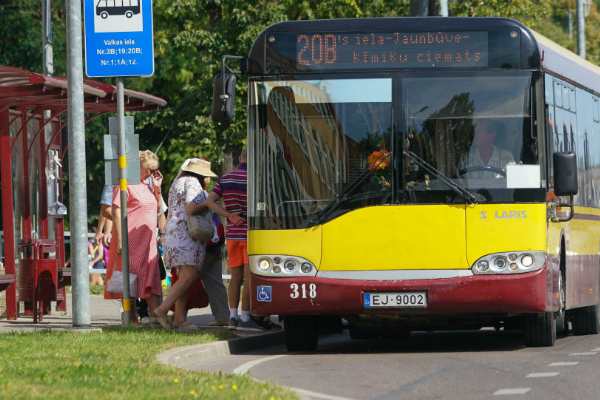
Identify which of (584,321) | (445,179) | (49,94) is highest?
(49,94)

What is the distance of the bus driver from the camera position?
14.7 metres

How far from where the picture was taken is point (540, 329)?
15.6 meters

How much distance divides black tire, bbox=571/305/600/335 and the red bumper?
11.9 feet

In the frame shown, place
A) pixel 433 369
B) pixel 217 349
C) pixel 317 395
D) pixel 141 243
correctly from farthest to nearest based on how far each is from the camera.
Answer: pixel 141 243 < pixel 217 349 < pixel 433 369 < pixel 317 395

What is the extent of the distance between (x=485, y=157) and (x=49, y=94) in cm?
527

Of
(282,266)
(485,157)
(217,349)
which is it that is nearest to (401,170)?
(485,157)

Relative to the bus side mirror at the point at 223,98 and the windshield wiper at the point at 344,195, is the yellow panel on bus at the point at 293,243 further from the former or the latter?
the bus side mirror at the point at 223,98

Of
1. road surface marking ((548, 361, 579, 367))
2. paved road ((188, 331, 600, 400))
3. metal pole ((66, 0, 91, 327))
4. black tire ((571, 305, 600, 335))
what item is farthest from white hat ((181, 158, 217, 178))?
road surface marking ((548, 361, 579, 367))

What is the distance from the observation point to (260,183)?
15.0 metres

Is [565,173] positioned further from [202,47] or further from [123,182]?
[202,47]

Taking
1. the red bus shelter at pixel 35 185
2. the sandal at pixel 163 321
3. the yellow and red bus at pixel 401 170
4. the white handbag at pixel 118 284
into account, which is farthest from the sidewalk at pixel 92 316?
the yellow and red bus at pixel 401 170

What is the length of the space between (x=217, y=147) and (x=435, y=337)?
80.5ft

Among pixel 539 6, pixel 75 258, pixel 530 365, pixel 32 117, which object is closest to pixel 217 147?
pixel 539 6

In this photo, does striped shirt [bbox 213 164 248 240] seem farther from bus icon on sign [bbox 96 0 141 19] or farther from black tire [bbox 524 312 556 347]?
black tire [bbox 524 312 556 347]
